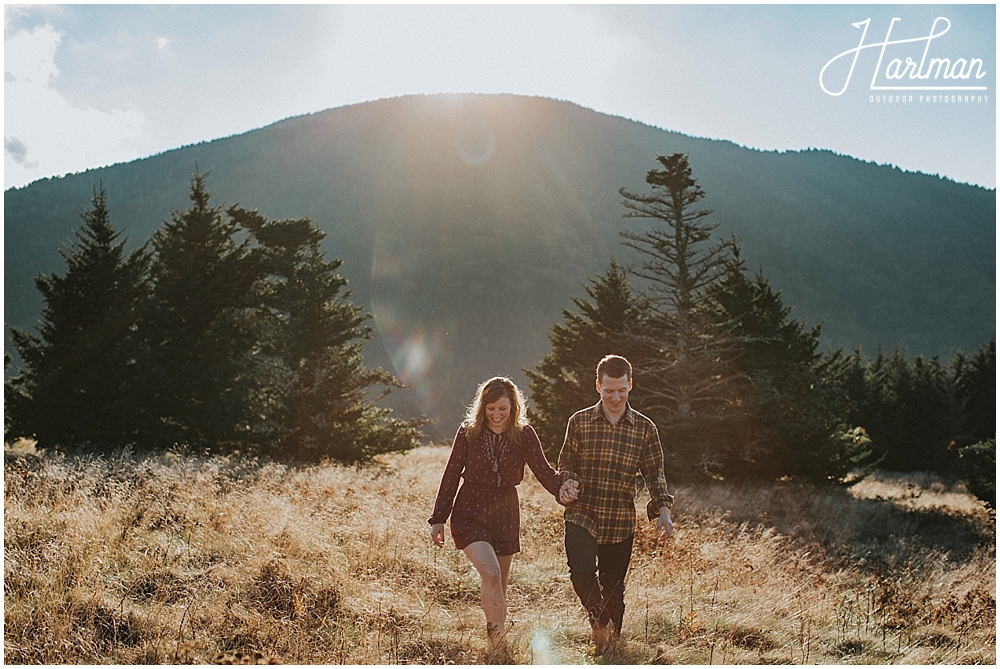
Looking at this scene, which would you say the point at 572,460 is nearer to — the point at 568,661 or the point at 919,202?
the point at 568,661

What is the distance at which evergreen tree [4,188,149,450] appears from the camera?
13.1 m

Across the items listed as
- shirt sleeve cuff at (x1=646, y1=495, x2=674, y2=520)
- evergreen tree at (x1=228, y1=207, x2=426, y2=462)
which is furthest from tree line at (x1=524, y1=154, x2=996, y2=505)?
shirt sleeve cuff at (x1=646, y1=495, x2=674, y2=520)

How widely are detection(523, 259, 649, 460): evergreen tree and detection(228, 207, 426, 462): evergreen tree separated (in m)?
5.83

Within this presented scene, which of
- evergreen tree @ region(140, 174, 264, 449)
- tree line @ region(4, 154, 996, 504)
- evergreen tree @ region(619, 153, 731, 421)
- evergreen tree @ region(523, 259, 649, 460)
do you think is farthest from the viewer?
evergreen tree @ region(523, 259, 649, 460)

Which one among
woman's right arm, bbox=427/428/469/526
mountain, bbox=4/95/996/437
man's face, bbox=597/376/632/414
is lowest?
woman's right arm, bbox=427/428/469/526

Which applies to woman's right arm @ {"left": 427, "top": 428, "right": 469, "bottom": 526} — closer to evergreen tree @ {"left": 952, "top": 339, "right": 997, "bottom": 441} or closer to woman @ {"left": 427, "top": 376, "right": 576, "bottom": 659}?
woman @ {"left": 427, "top": 376, "right": 576, "bottom": 659}

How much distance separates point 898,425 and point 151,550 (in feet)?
125

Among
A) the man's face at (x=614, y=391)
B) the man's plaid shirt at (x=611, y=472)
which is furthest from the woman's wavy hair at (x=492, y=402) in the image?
the man's face at (x=614, y=391)

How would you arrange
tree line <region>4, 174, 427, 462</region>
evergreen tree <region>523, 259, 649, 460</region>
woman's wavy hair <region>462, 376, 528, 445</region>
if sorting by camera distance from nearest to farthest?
woman's wavy hair <region>462, 376, 528, 445</region> < tree line <region>4, 174, 427, 462</region> < evergreen tree <region>523, 259, 649, 460</region>

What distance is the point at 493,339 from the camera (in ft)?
338

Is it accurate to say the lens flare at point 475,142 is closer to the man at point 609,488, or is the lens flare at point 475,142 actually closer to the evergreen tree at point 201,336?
the evergreen tree at point 201,336

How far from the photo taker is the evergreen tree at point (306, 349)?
1683 cm

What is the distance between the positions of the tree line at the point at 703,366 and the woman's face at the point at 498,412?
11263 mm

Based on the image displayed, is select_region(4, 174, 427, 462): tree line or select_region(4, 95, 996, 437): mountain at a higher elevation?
select_region(4, 95, 996, 437): mountain
